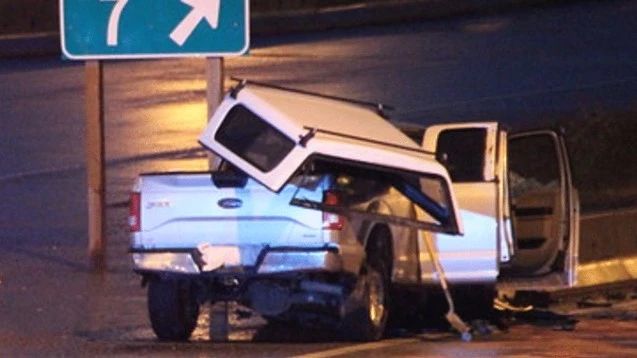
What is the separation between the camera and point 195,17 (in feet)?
52.1

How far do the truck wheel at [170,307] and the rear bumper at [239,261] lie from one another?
1.12 ft

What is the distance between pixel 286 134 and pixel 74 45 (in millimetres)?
4626

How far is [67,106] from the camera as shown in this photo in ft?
Answer: 92.6

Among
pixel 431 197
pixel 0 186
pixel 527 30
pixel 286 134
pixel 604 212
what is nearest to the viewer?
pixel 286 134

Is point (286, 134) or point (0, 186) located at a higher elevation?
point (286, 134)

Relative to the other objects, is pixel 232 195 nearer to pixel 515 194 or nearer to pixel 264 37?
pixel 515 194

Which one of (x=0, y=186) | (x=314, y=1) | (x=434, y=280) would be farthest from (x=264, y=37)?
(x=434, y=280)

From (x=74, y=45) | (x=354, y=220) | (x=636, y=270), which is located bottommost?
(x=636, y=270)

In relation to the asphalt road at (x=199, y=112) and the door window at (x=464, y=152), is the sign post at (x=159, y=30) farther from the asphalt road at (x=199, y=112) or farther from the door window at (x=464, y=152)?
the door window at (x=464, y=152)

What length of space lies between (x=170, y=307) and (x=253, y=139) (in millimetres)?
1480

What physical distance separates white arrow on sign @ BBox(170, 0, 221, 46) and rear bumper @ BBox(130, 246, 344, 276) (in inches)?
144

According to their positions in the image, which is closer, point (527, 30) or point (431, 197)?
point (431, 197)

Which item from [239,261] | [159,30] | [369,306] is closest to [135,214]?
[239,261]

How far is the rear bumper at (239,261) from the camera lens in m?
12.3
